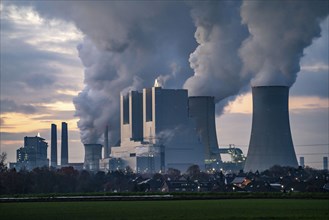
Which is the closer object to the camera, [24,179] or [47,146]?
[24,179]

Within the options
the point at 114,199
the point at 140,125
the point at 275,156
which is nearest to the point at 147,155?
the point at 140,125

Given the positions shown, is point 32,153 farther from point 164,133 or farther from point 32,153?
point 164,133

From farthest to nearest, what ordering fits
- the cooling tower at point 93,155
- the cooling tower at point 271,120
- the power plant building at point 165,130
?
1. the cooling tower at point 93,155
2. the power plant building at point 165,130
3. the cooling tower at point 271,120

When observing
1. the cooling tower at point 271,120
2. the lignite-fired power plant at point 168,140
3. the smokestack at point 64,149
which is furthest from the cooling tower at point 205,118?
the smokestack at point 64,149

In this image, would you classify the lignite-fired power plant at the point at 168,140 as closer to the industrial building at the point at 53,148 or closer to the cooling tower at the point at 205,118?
the cooling tower at the point at 205,118

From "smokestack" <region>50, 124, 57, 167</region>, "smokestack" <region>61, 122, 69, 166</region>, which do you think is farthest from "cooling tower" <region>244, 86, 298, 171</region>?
"smokestack" <region>50, 124, 57, 167</region>

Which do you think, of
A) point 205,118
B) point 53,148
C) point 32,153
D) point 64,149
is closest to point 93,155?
point 64,149

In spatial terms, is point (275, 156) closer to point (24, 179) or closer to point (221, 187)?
point (221, 187)

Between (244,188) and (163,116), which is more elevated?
(163,116)
